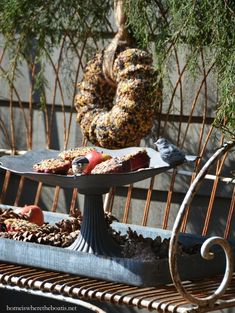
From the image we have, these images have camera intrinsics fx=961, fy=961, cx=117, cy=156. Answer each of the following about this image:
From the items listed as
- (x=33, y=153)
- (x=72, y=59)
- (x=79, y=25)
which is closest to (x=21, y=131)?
(x=72, y=59)

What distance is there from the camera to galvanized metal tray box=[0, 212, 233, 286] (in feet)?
7.51

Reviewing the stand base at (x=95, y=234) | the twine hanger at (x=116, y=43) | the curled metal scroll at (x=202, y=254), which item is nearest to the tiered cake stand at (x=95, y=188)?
the stand base at (x=95, y=234)

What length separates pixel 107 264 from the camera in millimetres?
2348

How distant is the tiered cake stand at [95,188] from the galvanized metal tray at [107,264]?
0.06m

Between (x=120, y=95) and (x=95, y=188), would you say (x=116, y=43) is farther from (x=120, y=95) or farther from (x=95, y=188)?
(x=95, y=188)

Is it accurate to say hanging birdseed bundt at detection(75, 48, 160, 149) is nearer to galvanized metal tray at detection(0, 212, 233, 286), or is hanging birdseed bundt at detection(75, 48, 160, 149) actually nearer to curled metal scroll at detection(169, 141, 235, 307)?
galvanized metal tray at detection(0, 212, 233, 286)

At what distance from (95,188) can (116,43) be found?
0.91 metres

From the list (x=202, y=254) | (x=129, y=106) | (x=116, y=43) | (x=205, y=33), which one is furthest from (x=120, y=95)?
(x=202, y=254)

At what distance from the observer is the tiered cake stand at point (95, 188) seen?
2371mm

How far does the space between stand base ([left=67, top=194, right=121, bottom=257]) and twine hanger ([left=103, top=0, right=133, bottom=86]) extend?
2.78ft

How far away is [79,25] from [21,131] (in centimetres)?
75

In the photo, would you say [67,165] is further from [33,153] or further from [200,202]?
[200,202]

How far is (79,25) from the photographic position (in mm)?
3514

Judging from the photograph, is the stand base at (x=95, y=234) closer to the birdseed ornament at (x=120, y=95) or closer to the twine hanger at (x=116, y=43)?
the birdseed ornament at (x=120, y=95)
